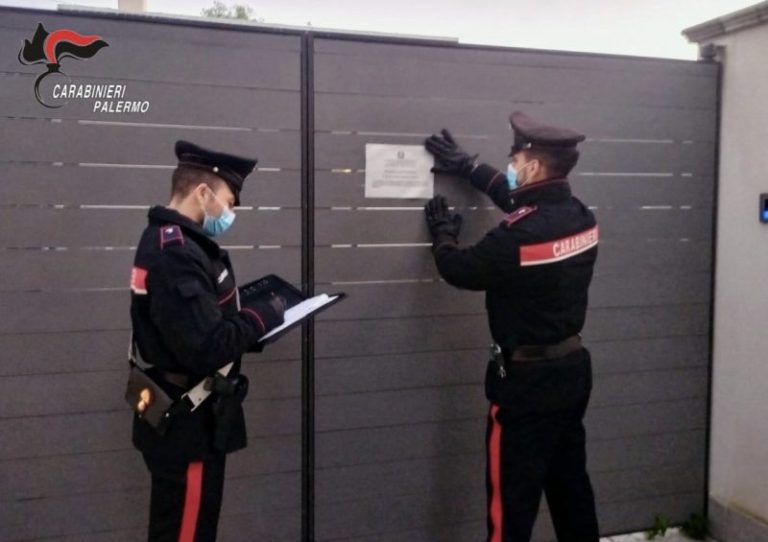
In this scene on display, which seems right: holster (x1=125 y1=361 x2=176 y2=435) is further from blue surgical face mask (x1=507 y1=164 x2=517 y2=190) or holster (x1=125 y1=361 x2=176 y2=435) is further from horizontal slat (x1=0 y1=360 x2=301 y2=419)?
blue surgical face mask (x1=507 y1=164 x2=517 y2=190)

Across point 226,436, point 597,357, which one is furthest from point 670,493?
point 226,436

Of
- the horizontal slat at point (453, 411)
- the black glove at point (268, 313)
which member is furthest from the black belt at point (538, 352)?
the black glove at point (268, 313)

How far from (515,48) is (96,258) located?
6.68 feet

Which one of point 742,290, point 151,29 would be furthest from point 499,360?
point 151,29

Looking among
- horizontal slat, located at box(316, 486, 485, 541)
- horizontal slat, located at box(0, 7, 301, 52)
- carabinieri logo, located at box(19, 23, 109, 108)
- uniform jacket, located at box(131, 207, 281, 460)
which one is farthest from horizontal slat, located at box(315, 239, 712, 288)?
carabinieri logo, located at box(19, 23, 109, 108)

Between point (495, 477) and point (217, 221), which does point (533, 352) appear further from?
point (217, 221)

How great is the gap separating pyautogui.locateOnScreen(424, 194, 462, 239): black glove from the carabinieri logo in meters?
1.46

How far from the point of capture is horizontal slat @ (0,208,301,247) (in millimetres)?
2840

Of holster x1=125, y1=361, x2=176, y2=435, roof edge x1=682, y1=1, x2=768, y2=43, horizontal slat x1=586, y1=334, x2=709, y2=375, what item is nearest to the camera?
holster x1=125, y1=361, x2=176, y2=435

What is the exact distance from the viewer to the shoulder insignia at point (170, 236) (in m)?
2.24

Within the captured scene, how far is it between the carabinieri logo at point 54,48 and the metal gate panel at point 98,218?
1.0 inches

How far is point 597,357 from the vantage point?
3.62 metres

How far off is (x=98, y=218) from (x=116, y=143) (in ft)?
1.00

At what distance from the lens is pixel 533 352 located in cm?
284
